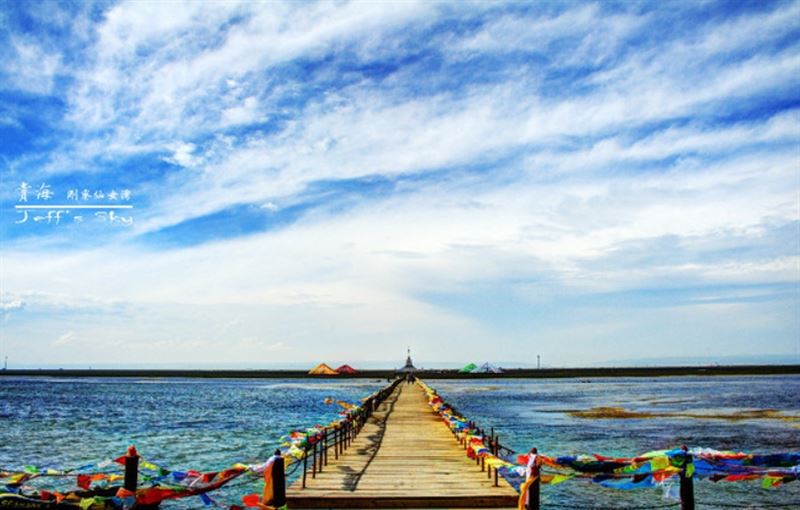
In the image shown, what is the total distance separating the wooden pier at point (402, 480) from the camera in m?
12.3

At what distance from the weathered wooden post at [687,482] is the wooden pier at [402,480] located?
3.38 m

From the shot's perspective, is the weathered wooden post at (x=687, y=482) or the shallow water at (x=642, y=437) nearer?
the weathered wooden post at (x=687, y=482)

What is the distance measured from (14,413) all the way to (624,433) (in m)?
49.2

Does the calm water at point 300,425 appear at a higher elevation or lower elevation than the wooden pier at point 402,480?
lower

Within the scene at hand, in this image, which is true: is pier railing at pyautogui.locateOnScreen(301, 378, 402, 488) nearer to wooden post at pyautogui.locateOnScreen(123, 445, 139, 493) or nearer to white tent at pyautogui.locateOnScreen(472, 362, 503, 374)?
wooden post at pyautogui.locateOnScreen(123, 445, 139, 493)

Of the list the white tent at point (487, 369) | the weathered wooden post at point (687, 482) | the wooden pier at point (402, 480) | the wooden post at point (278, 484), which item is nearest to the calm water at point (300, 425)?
the wooden pier at point (402, 480)

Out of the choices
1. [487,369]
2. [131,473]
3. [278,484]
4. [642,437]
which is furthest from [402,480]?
A: [487,369]

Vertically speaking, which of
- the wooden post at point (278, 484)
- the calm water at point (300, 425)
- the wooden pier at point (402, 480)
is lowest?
the calm water at point (300, 425)

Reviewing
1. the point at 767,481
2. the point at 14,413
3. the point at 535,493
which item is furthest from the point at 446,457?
the point at 14,413

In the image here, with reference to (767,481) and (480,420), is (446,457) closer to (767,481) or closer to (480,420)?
(767,481)

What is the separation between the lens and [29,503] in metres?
10.7

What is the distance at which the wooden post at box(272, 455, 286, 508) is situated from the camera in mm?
9680

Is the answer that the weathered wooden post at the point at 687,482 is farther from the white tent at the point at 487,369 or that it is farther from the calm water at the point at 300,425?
the white tent at the point at 487,369

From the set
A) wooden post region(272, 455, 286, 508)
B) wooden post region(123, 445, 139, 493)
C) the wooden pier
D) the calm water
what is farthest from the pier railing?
wooden post region(123, 445, 139, 493)
